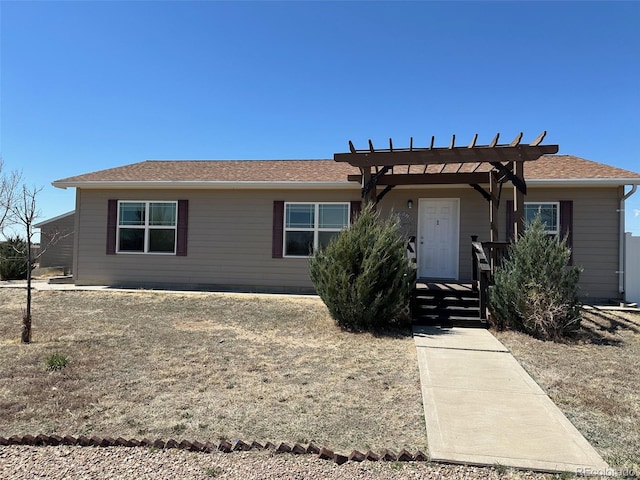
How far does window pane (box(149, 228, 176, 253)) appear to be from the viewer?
11.6m

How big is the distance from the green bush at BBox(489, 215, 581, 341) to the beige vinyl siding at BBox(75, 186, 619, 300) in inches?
130

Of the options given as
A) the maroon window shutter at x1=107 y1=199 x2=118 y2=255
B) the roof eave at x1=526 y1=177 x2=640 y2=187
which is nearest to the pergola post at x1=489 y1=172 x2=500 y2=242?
the roof eave at x1=526 y1=177 x2=640 y2=187

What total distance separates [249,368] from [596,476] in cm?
350

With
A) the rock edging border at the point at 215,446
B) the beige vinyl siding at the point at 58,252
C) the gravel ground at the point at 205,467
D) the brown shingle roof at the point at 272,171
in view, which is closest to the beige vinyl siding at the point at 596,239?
the brown shingle roof at the point at 272,171

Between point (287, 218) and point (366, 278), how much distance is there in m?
4.83

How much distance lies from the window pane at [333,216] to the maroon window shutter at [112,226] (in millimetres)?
5800

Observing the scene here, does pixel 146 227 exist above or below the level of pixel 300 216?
below

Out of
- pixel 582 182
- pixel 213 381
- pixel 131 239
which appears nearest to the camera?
pixel 213 381

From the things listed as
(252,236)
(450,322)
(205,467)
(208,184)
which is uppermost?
(208,184)

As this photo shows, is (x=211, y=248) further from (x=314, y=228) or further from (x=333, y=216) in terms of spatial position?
(x=333, y=216)

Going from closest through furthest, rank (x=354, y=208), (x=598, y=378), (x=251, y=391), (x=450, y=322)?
(x=251, y=391), (x=598, y=378), (x=450, y=322), (x=354, y=208)

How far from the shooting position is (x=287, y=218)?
1116 centimetres

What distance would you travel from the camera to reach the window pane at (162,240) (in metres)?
11.6

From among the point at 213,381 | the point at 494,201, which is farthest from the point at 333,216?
the point at 213,381
